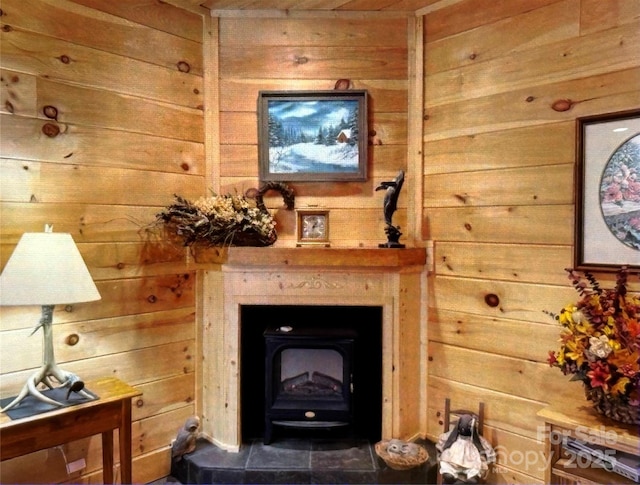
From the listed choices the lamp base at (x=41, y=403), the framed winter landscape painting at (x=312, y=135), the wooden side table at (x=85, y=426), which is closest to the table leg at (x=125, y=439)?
the wooden side table at (x=85, y=426)

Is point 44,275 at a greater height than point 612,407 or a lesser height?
greater

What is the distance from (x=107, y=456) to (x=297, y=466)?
0.85 meters

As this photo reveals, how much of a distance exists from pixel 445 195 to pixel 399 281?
53 centimetres

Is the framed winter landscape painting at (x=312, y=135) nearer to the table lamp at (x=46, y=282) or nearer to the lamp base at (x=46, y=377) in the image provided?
the table lamp at (x=46, y=282)

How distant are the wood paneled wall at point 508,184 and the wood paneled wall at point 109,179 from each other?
135 centimetres

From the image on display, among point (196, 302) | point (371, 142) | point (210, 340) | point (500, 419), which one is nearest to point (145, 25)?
point (371, 142)

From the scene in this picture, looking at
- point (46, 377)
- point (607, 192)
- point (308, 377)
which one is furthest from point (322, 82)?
point (46, 377)

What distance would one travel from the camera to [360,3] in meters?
2.30

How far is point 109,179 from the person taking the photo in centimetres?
209

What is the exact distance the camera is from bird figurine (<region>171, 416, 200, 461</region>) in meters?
2.16

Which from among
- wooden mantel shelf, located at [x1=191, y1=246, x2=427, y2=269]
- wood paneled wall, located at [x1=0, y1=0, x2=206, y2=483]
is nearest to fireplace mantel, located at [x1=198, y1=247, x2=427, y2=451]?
wooden mantel shelf, located at [x1=191, y1=246, x2=427, y2=269]

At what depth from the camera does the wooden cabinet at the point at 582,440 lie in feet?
4.90

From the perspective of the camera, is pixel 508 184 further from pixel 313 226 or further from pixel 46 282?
pixel 46 282

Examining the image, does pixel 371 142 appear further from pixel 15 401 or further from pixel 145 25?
pixel 15 401
